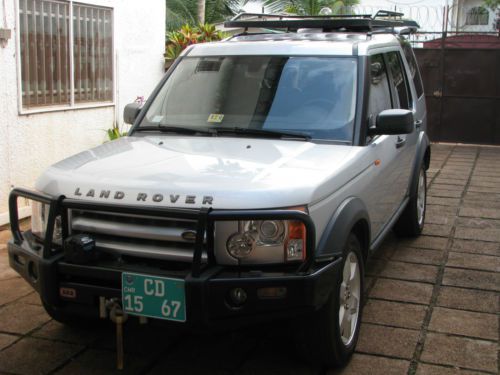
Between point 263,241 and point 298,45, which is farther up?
point 298,45

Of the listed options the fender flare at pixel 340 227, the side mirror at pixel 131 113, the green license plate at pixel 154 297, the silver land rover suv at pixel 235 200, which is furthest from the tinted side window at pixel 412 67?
the green license plate at pixel 154 297

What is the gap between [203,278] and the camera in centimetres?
331

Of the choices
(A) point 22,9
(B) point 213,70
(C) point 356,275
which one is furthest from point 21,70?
(C) point 356,275

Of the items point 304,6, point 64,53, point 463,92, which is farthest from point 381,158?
point 304,6

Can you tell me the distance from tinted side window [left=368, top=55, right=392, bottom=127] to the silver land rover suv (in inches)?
1.0

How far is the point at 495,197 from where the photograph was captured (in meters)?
8.61

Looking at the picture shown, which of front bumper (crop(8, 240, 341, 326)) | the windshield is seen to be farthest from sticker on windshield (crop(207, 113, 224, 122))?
front bumper (crop(8, 240, 341, 326))

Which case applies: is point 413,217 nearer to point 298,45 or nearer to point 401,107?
point 401,107

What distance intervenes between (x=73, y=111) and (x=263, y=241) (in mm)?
5217

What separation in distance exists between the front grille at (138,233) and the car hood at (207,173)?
0.42 ft

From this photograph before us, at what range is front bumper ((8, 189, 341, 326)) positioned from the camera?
3.32 metres

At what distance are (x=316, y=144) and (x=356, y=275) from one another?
2.75ft

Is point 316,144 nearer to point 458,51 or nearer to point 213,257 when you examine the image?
point 213,257

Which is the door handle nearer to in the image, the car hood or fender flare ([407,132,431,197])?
fender flare ([407,132,431,197])
